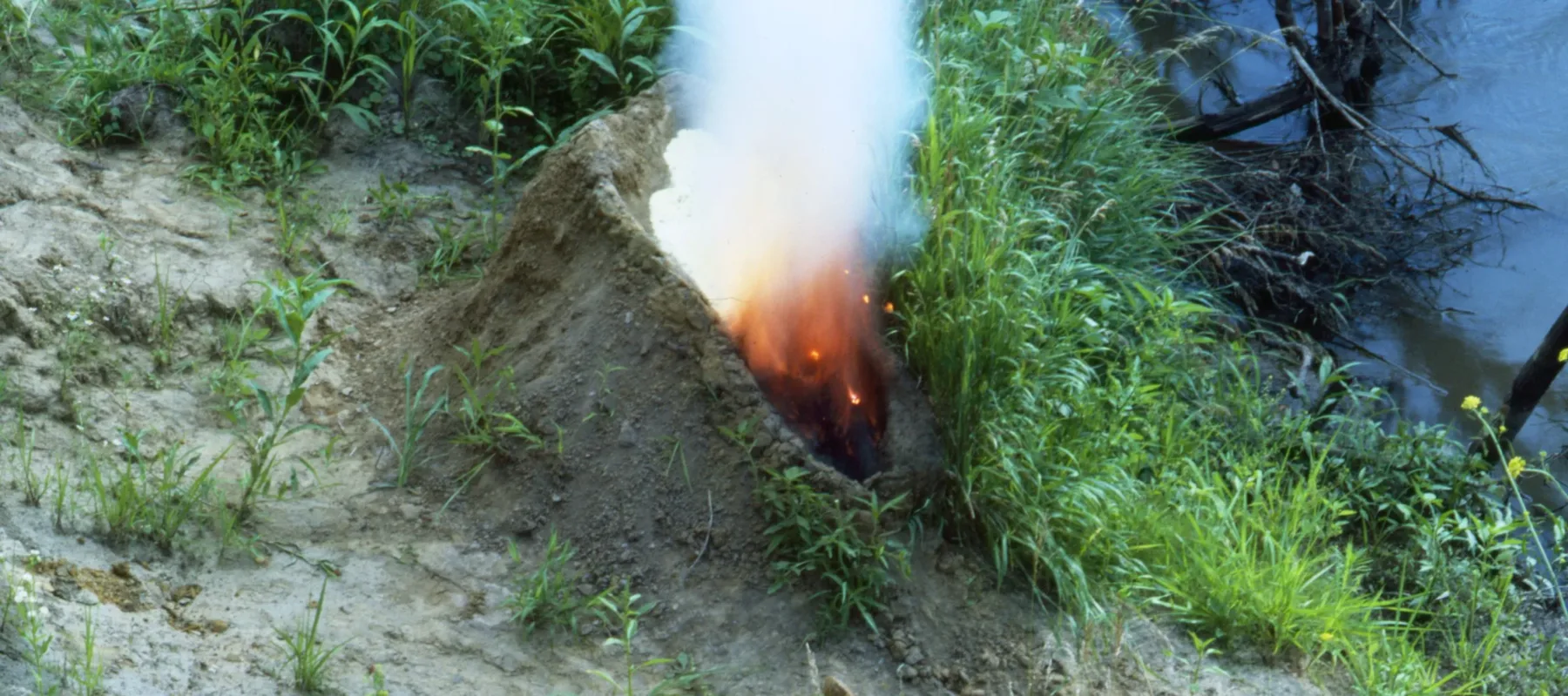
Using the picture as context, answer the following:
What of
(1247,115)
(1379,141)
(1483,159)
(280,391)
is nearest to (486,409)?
(280,391)

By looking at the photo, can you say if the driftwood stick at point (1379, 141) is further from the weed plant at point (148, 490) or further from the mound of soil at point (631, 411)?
the weed plant at point (148, 490)

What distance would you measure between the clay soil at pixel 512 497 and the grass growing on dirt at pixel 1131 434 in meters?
0.16

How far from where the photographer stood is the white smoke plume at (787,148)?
368 cm

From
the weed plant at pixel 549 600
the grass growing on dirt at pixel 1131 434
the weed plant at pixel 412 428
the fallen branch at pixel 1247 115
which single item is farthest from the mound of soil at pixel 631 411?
the fallen branch at pixel 1247 115

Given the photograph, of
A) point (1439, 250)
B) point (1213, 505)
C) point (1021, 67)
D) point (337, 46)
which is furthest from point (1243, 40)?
point (337, 46)

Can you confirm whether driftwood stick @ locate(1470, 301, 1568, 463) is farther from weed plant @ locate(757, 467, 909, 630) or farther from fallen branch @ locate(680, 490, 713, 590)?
fallen branch @ locate(680, 490, 713, 590)

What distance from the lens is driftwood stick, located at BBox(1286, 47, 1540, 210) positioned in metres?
6.32

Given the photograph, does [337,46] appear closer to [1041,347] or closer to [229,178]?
[229,178]

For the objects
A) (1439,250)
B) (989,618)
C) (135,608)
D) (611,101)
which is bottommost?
(1439,250)

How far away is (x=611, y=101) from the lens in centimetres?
474

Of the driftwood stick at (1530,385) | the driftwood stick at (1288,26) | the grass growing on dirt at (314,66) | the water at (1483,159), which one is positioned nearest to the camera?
the grass growing on dirt at (314,66)

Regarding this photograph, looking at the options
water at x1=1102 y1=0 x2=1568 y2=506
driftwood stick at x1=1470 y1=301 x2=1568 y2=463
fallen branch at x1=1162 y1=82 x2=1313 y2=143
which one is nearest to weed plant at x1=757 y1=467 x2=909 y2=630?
driftwood stick at x1=1470 y1=301 x2=1568 y2=463

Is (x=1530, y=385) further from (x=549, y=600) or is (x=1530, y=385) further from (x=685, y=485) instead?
(x=549, y=600)

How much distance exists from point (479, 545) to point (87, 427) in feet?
3.34
